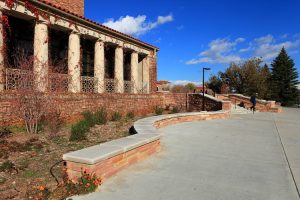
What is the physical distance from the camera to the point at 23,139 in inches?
281

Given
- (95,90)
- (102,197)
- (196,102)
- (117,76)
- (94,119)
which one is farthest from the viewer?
(196,102)

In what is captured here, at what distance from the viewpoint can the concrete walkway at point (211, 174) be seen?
361 cm

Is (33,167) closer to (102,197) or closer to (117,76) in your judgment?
(102,197)

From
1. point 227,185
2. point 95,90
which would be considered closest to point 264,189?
point 227,185

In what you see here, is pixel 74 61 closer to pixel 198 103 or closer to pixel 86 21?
pixel 86 21

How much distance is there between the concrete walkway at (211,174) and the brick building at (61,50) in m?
5.32

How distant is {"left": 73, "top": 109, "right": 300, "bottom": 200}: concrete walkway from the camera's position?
361 centimetres

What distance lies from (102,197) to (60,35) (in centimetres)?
1240

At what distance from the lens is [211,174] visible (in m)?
4.45

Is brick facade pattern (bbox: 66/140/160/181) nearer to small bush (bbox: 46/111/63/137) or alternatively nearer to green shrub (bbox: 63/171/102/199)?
green shrub (bbox: 63/171/102/199)

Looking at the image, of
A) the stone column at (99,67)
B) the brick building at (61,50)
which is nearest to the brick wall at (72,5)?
the brick building at (61,50)

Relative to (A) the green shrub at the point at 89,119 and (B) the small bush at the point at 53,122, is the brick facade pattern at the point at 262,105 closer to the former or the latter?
(A) the green shrub at the point at 89,119

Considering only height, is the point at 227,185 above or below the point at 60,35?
below

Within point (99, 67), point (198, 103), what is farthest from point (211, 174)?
point (198, 103)
